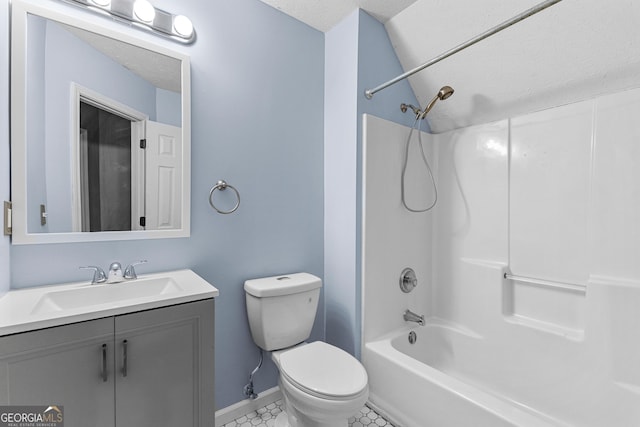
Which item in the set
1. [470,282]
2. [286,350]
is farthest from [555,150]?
[286,350]

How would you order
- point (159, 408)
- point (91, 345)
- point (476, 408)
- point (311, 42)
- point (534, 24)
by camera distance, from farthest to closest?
point (311, 42) → point (534, 24) → point (476, 408) → point (159, 408) → point (91, 345)

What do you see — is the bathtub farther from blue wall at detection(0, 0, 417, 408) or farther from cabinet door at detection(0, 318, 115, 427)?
cabinet door at detection(0, 318, 115, 427)

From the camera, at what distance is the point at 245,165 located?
1680mm

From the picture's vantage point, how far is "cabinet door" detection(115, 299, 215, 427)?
1.00 metres

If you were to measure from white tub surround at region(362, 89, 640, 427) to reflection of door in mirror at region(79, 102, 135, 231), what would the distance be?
1.26m

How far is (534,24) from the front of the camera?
1493 millimetres

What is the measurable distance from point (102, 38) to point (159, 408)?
1.54 metres

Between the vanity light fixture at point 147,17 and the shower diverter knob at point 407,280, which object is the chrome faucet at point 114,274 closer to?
the vanity light fixture at point 147,17

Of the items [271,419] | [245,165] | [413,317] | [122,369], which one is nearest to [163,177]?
[245,165]

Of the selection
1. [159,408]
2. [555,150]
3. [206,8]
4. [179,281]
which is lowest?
[159,408]

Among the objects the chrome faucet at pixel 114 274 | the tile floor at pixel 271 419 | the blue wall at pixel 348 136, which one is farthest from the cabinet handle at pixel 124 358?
the blue wall at pixel 348 136

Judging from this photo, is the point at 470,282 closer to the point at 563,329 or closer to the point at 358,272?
the point at 563,329

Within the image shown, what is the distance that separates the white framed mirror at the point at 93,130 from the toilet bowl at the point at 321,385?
34.2 inches

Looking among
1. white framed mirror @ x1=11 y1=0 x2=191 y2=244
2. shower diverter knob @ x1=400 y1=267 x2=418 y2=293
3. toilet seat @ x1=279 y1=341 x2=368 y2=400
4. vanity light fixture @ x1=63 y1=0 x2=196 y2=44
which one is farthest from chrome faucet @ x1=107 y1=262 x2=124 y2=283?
shower diverter knob @ x1=400 y1=267 x2=418 y2=293
